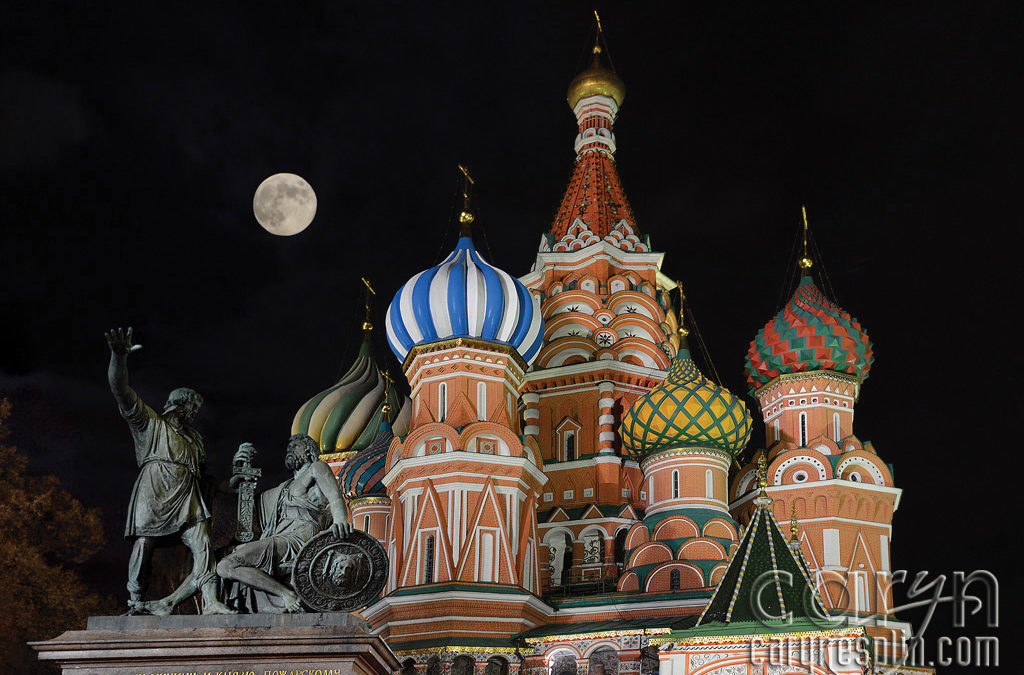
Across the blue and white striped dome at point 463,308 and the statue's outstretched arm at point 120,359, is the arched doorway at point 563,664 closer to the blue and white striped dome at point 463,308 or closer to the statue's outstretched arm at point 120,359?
the blue and white striped dome at point 463,308

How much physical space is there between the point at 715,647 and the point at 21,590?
1111 centimetres

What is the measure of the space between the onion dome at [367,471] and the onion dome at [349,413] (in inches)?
83.5

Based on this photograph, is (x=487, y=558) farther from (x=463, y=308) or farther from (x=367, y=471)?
(x=367, y=471)

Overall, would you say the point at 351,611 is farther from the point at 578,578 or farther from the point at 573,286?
the point at 573,286

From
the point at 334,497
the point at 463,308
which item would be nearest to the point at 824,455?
the point at 463,308

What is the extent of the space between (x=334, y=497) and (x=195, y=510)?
3.50 ft

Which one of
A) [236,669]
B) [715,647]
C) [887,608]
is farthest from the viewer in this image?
[887,608]

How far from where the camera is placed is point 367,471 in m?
28.7

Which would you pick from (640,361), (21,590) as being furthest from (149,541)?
(640,361)

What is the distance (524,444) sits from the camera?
25672mm

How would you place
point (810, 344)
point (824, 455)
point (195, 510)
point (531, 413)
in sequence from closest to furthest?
1. point (195, 510)
2. point (824, 455)
3. point (810, 344)
4. point (531, 413)

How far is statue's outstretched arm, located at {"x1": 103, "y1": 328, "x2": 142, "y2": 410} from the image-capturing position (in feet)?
28.1

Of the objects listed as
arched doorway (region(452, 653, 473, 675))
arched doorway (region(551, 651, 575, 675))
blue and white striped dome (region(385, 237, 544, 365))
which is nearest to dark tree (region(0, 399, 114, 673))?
arched doorway (region(452, 653, 473, 675))

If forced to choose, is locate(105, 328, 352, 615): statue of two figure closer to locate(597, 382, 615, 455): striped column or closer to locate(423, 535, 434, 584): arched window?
locate(423, 535, 434, 584): arched window
